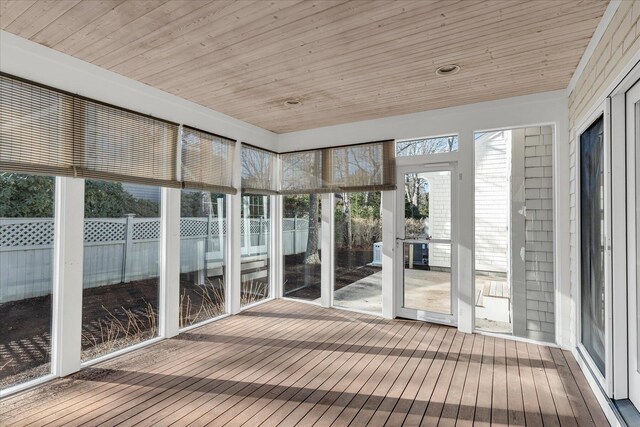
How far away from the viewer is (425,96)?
3820 mm

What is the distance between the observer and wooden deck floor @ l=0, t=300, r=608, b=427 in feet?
7.65

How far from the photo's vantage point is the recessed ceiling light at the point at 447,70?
307 centimetres

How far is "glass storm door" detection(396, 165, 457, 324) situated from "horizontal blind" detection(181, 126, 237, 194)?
233cm

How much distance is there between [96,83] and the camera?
3.11m

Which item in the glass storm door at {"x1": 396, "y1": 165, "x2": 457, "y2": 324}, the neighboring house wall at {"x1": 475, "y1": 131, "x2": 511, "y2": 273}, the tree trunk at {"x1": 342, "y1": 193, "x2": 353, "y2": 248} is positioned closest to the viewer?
the neighboring house wall at {"x1": 475, "y1": 131, "x2": 511, "y2": 273}

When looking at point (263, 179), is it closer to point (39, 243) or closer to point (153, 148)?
point (153, 148)

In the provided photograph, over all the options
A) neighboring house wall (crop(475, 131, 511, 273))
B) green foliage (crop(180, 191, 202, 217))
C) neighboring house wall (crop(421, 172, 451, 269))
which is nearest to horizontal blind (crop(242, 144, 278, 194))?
green foliage (crop(180, 191, 202, 217))

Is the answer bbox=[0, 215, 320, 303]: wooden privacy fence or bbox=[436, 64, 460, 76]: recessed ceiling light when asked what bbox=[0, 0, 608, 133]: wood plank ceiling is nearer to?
bbox=[436, 64, 460, 76]: recessed ceiling light

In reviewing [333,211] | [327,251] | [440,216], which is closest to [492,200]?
[440,216]

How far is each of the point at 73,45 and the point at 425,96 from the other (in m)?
3.33

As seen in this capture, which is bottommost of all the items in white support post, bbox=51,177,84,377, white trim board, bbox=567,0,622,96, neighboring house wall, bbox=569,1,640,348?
white support post, bbox=51,177,84,377

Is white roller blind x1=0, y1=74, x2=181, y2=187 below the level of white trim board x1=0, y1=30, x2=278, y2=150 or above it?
below

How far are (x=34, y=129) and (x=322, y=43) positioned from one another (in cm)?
236

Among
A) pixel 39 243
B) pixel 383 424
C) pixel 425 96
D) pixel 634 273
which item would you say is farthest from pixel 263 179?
pixel 634 273
